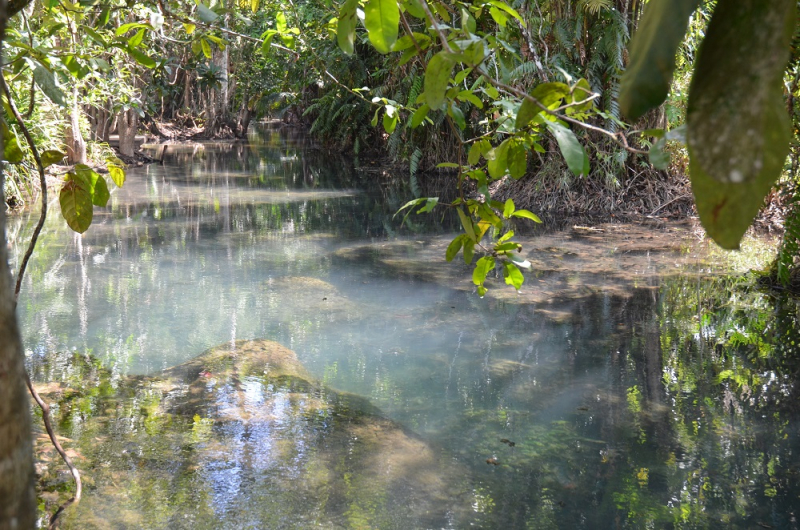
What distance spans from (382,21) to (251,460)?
2189mm

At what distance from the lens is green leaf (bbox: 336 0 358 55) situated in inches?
46.6

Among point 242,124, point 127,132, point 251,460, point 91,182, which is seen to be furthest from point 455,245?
point 242,124

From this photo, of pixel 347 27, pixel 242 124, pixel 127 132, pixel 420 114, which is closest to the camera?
pixel 347 27

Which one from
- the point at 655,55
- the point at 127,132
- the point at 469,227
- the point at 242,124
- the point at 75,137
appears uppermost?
the point at 242,124

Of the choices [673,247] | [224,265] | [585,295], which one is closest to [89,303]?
[224,265]

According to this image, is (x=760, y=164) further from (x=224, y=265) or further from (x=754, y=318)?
(x=224, y=265)

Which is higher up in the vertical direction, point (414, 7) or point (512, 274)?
point (414, 7)

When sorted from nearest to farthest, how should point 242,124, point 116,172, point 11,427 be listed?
point 11,427 → point 116,172 → point 242,124

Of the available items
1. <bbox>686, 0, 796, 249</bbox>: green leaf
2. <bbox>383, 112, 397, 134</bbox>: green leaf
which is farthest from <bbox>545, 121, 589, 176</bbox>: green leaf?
<bbox>383, 112, 397, 134</bbox>: green leaf

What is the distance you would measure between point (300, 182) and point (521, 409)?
9.10 metres

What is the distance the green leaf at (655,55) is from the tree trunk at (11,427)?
15.8 inches

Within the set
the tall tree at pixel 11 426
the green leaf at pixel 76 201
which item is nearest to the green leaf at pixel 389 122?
the green leaf at pixel 76 201

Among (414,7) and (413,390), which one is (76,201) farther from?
(413,390)

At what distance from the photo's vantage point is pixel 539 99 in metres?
1.18
